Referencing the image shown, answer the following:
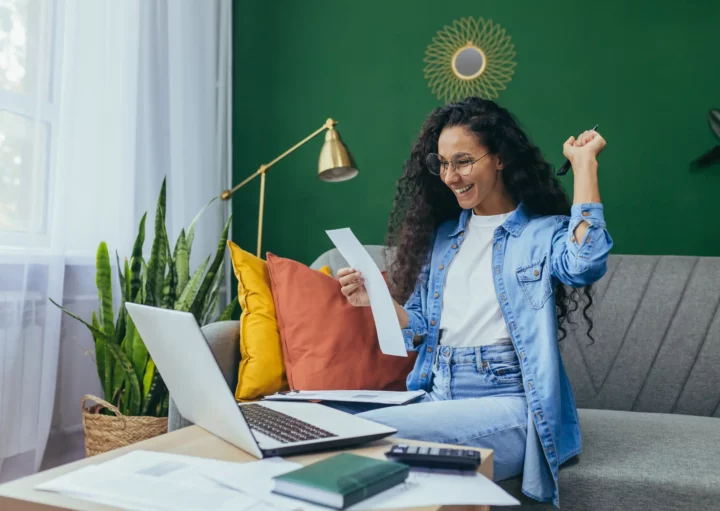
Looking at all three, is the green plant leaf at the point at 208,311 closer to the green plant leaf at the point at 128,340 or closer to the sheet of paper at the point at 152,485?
the green plant leaf at the point at 128,340

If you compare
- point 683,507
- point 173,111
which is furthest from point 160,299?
point 683,507

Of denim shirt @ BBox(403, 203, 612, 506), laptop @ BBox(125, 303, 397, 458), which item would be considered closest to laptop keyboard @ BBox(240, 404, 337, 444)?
laptop @ BBox(125, 303, 397, 458)

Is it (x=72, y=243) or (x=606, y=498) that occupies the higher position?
(x=72, y=243)

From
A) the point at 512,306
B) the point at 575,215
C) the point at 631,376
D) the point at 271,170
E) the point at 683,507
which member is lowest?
the point at 683,507

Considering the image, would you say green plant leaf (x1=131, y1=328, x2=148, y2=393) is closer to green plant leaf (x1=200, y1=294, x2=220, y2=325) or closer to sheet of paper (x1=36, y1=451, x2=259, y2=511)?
green plant leaf (x1=200, y1=294, x2=220, y2=325)

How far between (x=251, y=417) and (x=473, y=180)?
0.85m

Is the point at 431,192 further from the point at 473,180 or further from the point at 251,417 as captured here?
→ the point at 251,417

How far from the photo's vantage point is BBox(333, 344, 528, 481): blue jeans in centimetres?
119

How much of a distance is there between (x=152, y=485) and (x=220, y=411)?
6.2 inches

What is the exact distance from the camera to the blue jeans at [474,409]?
1.19m

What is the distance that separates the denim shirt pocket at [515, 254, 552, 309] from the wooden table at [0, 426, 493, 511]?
0.60 metres

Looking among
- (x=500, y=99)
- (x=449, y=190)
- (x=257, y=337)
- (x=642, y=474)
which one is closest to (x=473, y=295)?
(x=449, y=190)

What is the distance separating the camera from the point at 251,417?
1.07 metres

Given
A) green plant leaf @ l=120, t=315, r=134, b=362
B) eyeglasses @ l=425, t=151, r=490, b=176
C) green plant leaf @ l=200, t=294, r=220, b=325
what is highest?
eyeglasses @ l=425, t=151, r=490, b=176
